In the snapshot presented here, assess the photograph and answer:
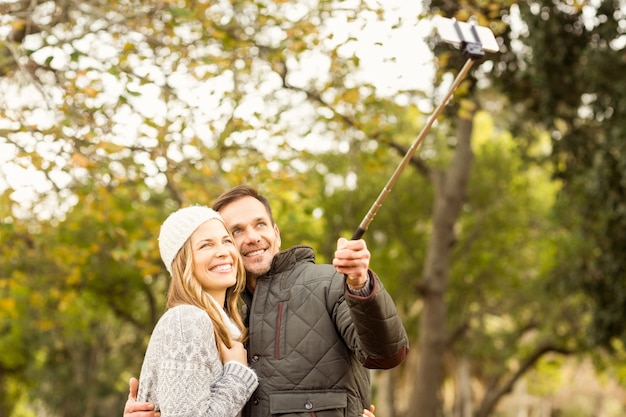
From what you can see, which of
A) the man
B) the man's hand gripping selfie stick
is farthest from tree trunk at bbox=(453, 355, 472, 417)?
the man's hand gripping selfie stick

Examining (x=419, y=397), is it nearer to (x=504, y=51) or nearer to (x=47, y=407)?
(x=504, y=51)

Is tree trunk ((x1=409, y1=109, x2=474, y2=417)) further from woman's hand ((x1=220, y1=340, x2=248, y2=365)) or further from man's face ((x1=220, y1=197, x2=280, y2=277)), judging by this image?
woman's hand ((x1=220, y1=340, x2=248, y2=365))

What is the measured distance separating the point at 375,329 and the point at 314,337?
404 mm

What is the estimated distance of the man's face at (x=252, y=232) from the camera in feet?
12.9

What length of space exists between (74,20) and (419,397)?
8.66 m

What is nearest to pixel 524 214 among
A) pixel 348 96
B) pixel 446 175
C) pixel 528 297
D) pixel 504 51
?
pixel 528 297

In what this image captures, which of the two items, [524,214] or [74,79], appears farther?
[524,214]

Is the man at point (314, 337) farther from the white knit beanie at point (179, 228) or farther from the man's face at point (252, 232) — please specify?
the white knit beanie at point (179, 228)

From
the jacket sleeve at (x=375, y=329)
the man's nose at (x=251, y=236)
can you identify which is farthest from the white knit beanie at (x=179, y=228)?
the jacket sleeve at (x=375, y=329)

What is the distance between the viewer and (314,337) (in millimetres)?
3592

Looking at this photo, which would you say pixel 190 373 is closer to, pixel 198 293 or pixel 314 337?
pixel 198 293

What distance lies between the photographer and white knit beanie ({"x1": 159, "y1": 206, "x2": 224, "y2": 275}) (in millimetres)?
Answer: 3711

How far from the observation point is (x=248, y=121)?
364 inches

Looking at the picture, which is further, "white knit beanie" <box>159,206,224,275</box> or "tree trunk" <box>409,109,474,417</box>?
"tree trunk" <box>409,109,474,417</box>
